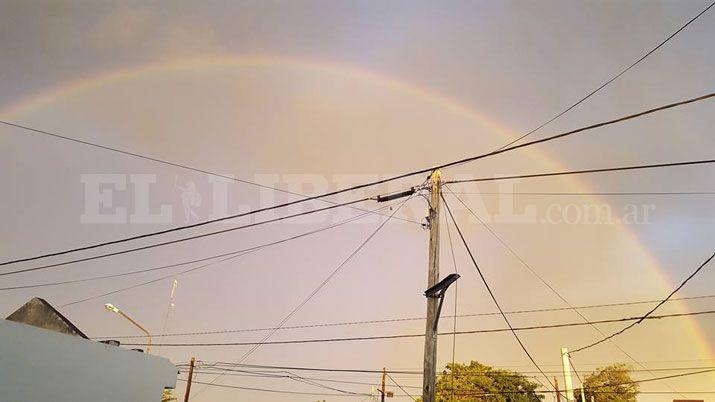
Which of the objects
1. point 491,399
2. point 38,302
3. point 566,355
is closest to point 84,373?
point 38,302

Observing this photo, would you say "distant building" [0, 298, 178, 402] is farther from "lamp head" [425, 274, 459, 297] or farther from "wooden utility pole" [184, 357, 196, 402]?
"wooden utility pole" [184, 357, 196, 402]

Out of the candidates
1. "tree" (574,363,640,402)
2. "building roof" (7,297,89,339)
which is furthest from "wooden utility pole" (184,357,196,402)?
"tree" (574,363,640,402)

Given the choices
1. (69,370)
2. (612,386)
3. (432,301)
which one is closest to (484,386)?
(612,386)

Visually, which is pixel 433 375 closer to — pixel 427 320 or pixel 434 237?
pixel 427 320

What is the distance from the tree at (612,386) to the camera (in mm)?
42594

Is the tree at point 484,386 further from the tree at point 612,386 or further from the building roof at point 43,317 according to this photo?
the building roof at point 43,317

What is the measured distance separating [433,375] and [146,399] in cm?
759

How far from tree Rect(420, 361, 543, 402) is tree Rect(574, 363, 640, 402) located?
24.5ft

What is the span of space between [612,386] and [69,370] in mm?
47127

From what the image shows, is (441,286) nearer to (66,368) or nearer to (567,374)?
(66,368)

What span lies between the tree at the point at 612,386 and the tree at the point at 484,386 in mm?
7457

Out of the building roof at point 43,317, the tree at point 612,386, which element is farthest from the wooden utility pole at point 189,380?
the tree at point 612,386

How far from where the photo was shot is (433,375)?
996 cm

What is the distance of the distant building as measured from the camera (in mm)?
9258
